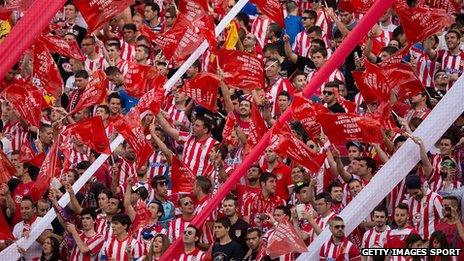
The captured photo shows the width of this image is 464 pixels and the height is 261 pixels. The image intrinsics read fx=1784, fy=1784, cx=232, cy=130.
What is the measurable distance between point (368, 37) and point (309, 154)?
100 inches

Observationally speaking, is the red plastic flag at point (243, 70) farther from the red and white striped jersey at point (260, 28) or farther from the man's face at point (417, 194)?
the man's face at point (417, 194)

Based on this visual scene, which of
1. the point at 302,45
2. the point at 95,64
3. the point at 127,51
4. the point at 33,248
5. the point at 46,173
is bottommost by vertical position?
the point at 33,248

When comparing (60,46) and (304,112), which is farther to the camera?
(60,46)

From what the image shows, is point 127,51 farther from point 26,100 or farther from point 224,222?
point 224,222

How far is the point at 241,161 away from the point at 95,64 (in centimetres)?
297

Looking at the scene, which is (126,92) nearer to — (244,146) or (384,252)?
(244,146)

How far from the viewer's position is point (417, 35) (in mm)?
15633

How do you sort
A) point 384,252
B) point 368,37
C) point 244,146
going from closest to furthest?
1. point 384,252
2. point 244,146
3. point 368,37

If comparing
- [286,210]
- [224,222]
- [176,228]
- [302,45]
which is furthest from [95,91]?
[302,45]

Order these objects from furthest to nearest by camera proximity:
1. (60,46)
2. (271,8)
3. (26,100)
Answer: (271,8), (60,46), (26,100)

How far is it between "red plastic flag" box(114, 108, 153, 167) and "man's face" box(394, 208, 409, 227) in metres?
2.73

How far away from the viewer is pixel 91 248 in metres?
15.5

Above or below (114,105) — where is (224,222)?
below

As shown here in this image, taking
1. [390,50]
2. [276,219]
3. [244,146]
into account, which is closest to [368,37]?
[390,50]
